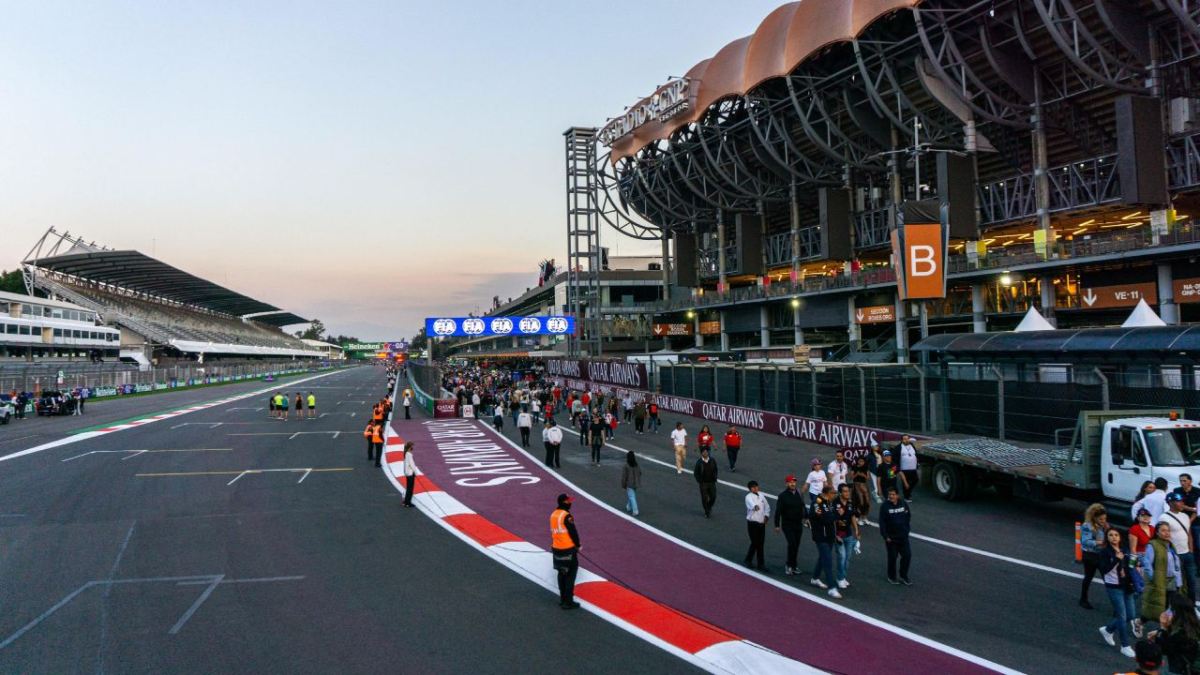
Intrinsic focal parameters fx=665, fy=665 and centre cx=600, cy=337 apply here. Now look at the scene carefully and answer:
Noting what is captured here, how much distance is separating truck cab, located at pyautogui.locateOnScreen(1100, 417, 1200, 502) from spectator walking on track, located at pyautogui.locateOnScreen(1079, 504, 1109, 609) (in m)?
3.17

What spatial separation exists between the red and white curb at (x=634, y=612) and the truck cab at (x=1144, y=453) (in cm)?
769

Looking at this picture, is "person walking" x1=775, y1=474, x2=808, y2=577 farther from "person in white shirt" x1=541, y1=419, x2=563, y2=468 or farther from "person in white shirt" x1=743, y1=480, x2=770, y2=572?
"person in white shirt" x1=541, y1=419, x2=563, y2=468

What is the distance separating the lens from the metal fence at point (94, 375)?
142ft

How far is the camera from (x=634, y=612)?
875 cm

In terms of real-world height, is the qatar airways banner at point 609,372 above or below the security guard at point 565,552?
above

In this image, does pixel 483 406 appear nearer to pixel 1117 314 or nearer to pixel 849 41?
pixel 849 41

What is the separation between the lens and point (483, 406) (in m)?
35.6

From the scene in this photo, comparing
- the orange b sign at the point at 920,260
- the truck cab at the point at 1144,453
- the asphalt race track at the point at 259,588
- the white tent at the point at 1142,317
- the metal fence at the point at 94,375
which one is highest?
the orange b sign at the point at 920,260

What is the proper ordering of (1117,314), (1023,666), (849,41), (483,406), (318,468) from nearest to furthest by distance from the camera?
(1023,666), (318,468), (483,406), (1117,314), (849,41)

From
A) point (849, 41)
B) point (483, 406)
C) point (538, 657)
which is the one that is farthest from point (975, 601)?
point (849, 41)

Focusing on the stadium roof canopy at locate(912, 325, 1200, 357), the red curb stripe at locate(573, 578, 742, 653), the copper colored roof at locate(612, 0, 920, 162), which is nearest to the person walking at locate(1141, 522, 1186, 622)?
the red curb stripe at locate(573, 578, 742, 653)

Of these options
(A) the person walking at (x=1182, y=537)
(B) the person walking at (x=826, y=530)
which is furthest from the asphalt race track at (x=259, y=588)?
(A) the person walking at (x=1182, y=537)

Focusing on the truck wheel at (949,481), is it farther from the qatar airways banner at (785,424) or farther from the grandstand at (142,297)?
the grandstand at (142,297)

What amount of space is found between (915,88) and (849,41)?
689 centimetres
